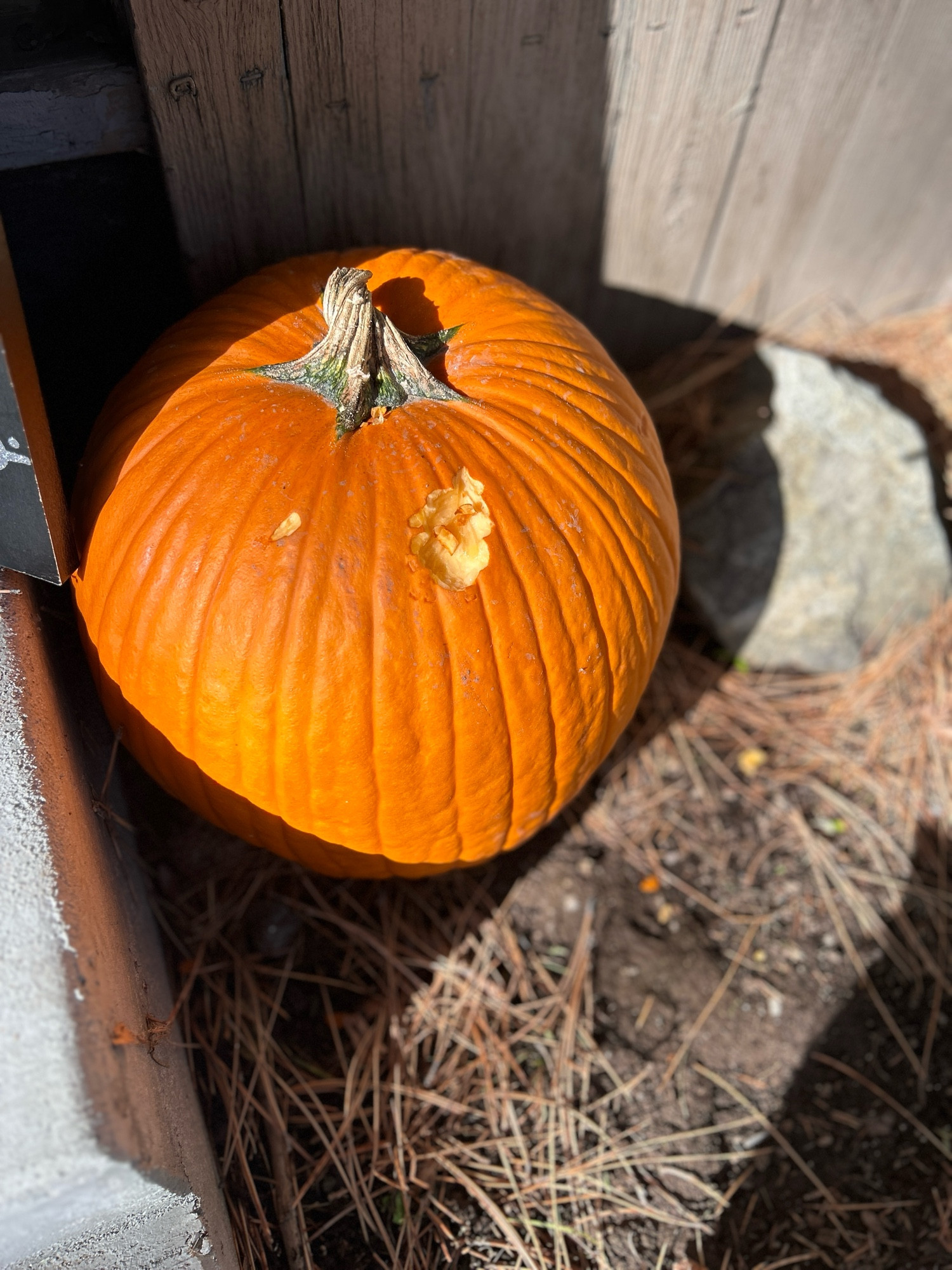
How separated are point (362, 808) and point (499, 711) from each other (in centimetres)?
25

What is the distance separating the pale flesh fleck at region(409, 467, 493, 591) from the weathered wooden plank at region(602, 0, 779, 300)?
1091 mm

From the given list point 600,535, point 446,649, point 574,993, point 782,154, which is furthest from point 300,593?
point 782,154

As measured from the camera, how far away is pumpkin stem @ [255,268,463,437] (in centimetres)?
128

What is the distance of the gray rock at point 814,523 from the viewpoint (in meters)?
2.23

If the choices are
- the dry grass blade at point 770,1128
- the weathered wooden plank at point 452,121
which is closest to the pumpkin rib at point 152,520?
the weathered wooden plank at point 452,121

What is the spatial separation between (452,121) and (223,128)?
0.46 meters

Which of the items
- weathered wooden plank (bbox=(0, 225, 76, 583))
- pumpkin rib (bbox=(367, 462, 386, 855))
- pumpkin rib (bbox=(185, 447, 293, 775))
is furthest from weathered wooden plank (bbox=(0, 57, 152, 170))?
pumpkin rib (bbox=(367, 462, 386, 855))

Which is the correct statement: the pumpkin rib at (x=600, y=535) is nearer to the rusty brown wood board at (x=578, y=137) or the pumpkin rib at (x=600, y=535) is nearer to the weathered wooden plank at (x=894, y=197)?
the rusty brown wood board at (x=578, y=137)

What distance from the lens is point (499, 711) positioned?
135 centimetres

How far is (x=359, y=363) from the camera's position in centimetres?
131

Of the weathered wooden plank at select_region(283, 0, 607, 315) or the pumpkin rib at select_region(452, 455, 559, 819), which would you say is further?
the weathered wooden plank at select_region(283, 0, 607, 315)

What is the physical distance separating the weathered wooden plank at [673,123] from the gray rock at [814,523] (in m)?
0.45

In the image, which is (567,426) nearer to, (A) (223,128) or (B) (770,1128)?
(A) (223,128)

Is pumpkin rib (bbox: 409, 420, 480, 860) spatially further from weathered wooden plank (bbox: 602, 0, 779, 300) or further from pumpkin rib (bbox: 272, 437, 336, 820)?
weathered wooden plank (bbox: 602, 0, 779, 300)
